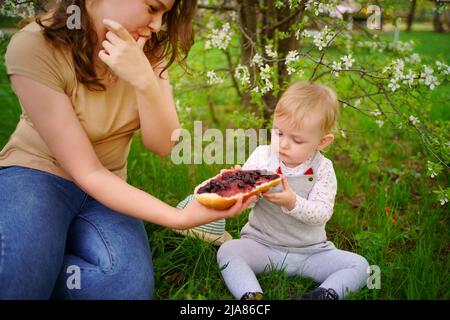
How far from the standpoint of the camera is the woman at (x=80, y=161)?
6.11ft

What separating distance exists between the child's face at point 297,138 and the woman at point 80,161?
458 millimetres

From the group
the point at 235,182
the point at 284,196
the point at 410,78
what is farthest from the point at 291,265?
the point at 410,78

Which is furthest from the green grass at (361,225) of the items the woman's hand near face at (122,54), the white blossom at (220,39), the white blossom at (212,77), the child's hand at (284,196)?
the woman's hand near face at (122,54)

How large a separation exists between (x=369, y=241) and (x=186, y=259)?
3.34ft

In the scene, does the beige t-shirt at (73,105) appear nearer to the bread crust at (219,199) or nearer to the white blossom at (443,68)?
the bread crust at (219,199)

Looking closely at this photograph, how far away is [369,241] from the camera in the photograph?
2627mm

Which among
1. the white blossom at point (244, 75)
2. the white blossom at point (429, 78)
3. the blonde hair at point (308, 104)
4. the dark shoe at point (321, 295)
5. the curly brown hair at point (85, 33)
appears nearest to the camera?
the curly brown hair at point (85, 33)

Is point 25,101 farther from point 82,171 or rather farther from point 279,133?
point 279,133

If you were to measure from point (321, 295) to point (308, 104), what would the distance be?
0.88m

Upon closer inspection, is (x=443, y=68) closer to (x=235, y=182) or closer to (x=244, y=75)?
(x=244, y=75)

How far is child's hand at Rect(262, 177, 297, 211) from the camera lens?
2119 mm

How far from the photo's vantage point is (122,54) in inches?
73.9

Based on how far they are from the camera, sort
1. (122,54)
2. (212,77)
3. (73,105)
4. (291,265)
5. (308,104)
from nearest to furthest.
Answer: (122,54) → (73,105) → (308,104) → (291,265) → (212,77)

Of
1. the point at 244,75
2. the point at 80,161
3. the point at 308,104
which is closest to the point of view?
the point at 80,161
